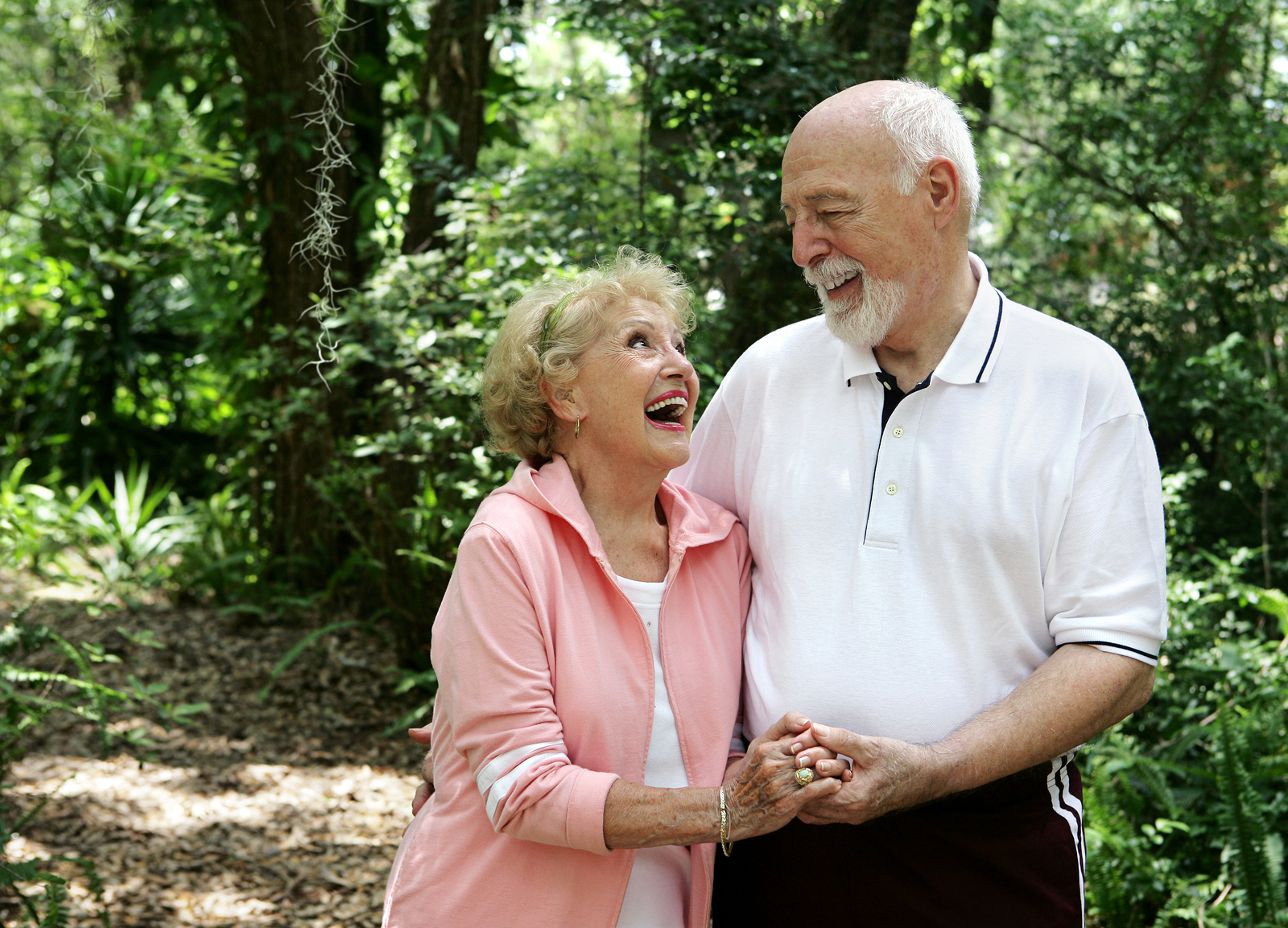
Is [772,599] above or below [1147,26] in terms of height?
below

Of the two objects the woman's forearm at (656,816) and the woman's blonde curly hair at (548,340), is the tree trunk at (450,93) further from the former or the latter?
the woman's forearm at (656,816)

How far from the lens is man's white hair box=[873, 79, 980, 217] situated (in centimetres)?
187

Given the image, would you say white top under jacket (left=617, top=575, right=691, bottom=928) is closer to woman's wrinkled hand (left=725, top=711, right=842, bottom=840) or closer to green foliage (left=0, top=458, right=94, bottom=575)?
woman's wrinkled hand (left=725, top=711, right=842, bottom=840)

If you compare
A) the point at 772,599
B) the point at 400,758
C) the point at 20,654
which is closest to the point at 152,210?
the point at 20,654

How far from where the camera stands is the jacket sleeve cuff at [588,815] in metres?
1.58

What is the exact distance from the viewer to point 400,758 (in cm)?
428

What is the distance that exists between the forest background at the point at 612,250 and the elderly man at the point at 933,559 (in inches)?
41.7

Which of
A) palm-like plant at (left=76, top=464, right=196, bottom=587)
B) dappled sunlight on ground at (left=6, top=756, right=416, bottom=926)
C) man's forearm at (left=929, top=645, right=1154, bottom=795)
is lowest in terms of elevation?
Result: dappled sunlight on ground at (left=6, top=756, right=416, bottom=926)

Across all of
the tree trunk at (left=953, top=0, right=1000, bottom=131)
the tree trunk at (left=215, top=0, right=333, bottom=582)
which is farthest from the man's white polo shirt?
the tree trunk at (left=215, top=0, right=333, bottom=582)

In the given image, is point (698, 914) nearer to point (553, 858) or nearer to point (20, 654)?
point (553, 858)

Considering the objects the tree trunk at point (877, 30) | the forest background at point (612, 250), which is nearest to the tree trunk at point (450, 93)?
the forest background at point (612, 250)

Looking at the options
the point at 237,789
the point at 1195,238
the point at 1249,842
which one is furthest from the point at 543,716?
→ the point at 1195,238

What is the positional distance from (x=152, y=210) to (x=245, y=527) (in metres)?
2.42

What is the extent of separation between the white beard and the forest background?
3.32 feet
